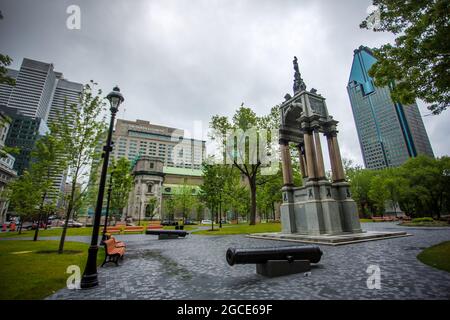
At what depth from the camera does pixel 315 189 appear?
14055 millimetres

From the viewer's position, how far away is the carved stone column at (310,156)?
1466cm

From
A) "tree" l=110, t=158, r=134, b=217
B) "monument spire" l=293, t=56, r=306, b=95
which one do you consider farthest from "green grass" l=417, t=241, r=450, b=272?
"tree" l=110, t=158, r=134, b=217

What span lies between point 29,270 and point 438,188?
57.8 metres

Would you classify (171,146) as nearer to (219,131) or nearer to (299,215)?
(219,131)

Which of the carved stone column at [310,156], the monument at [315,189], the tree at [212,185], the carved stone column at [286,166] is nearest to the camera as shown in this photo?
the monument at [315,189]

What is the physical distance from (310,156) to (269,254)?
11053mm

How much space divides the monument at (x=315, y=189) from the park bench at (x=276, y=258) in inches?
233

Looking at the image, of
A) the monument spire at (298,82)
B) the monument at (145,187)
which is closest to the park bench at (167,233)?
the monument spire at (298,82)

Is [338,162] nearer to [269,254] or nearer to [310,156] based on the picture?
[310,156]

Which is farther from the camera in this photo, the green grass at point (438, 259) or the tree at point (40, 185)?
the tree at point (40, 185)

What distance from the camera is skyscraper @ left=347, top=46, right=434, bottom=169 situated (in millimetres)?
70688

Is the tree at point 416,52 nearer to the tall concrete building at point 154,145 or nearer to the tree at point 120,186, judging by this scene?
the tree at point 120,186

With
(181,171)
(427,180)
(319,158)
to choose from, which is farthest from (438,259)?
(181,171)

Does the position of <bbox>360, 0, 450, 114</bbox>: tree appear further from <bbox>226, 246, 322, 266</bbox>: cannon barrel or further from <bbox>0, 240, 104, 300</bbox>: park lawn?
<bbox>0, 240, 104, 300</bbox>: park lawn
